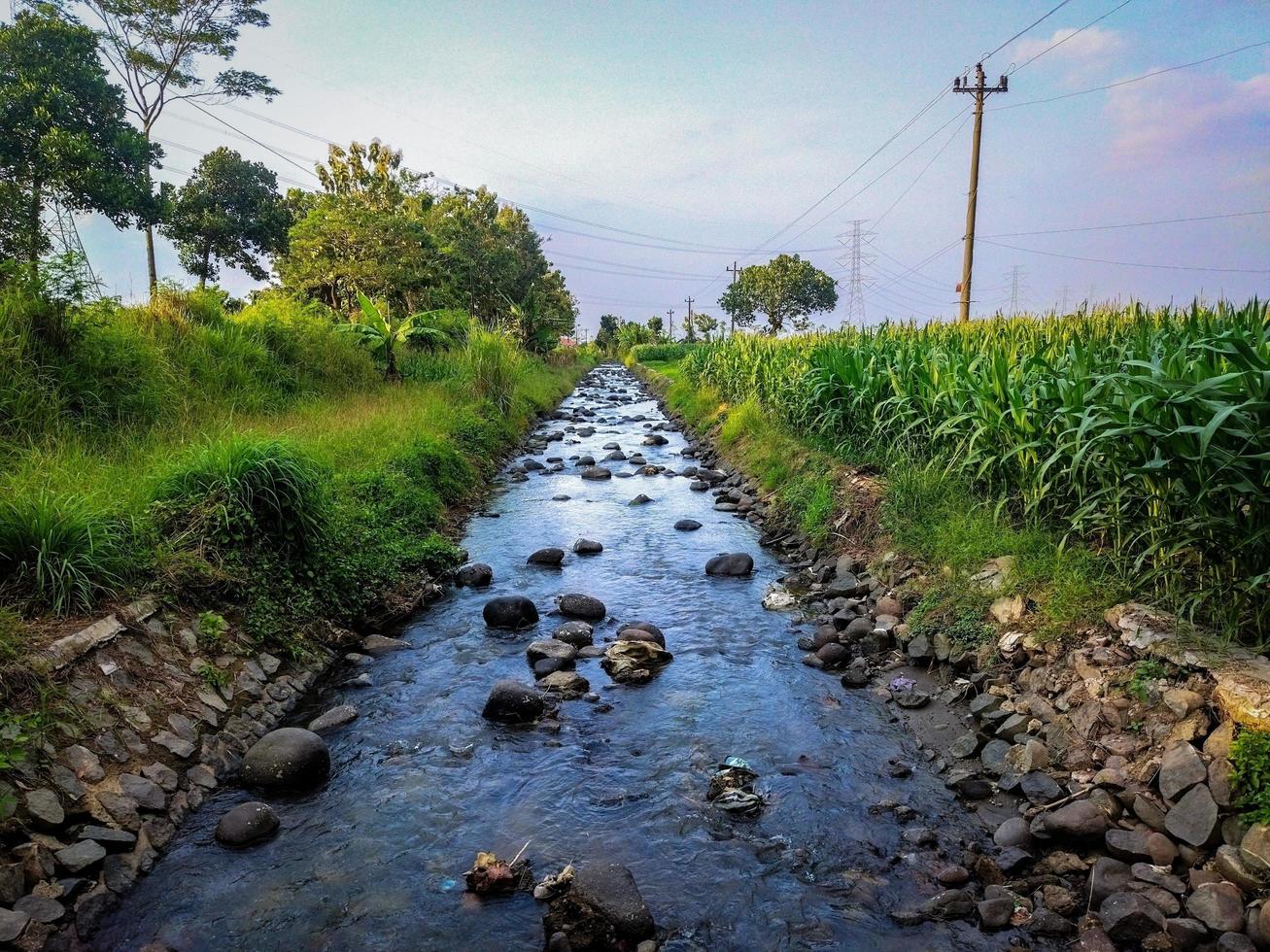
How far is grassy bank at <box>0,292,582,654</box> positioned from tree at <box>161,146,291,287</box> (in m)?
29.2

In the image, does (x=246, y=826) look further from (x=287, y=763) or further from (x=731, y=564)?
(x=731, y=564)

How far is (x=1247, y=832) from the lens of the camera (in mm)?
3697

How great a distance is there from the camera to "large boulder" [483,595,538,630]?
7.77 metres

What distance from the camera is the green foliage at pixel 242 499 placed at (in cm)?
628

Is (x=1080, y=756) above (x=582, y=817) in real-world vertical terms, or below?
above

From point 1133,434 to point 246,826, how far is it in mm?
6121

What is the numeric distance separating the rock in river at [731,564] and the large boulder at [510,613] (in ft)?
8.61

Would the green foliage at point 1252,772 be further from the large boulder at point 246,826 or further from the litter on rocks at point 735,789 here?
the large boulder at point 246,826

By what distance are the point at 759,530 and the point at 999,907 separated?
26.1 ft

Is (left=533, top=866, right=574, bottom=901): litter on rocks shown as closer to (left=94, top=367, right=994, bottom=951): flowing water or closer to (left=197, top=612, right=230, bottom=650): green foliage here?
(left=94, top=367, right=994, bottom=951): flowing water

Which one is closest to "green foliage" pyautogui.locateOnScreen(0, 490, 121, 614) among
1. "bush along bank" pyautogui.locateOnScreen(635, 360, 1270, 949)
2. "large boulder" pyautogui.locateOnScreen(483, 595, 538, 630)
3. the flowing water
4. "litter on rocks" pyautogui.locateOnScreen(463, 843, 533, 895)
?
the flowing water

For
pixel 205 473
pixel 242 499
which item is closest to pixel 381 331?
pixel 205 473

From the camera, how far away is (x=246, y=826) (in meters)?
4.47

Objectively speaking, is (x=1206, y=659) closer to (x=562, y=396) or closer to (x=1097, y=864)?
(x=1097, y=864)
